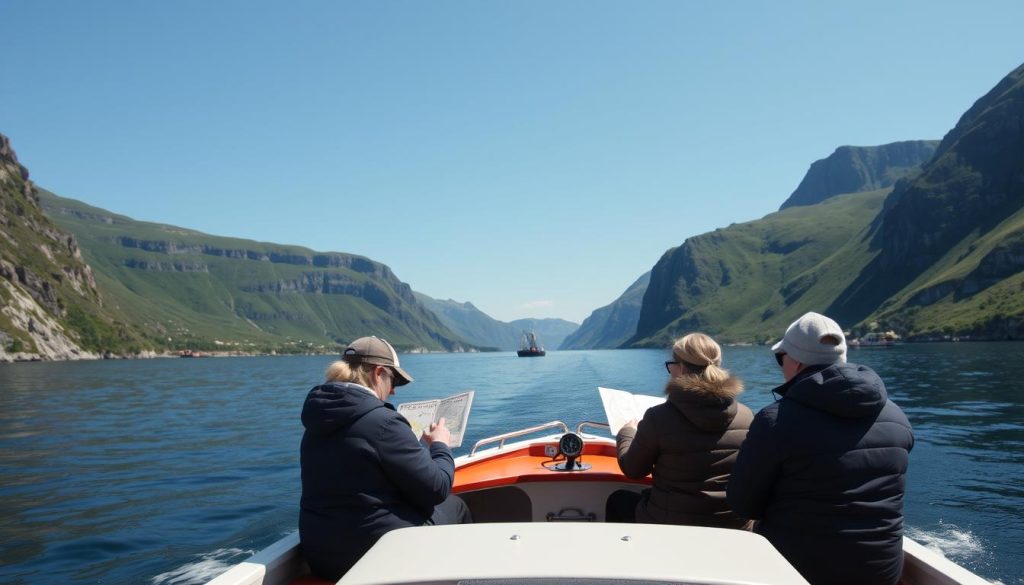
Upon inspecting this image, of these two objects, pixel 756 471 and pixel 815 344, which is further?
pixel 815 344

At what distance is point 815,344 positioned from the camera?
4.50 m

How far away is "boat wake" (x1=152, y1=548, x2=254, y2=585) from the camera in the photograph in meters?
10.1

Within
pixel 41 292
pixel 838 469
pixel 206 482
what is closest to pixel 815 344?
pixel 838 469

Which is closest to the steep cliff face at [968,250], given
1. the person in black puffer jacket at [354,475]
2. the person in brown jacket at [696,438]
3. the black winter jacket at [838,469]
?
the person in brown jacket at [696,438]

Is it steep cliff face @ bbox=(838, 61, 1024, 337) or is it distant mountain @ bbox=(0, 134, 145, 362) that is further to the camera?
steep cliff face @ bbox=(838, 61, 1024, 337)

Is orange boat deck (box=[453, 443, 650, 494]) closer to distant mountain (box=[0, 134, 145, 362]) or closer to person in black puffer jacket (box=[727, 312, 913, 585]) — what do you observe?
person in black puffer jacket (box=[727, 312, 913, 585])

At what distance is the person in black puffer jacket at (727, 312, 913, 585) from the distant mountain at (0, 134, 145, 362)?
14227 centimetres

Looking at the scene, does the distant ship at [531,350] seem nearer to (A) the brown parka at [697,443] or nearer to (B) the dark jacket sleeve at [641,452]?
(B) the dark jacket sleeve at [641,452]

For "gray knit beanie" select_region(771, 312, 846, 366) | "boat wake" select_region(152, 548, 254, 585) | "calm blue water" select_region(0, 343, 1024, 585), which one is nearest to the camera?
"gray knit beanie" select_region(771, 312, 846, 366)

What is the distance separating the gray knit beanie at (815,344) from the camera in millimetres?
4434

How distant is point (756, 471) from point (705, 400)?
831 millimetres

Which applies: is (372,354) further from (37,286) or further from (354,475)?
(37,286)

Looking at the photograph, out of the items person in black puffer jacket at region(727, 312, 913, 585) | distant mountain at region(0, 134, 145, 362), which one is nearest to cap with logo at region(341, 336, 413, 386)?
person in black puffer jacket at region(727, 312, 913, 585)

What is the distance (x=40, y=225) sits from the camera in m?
178
